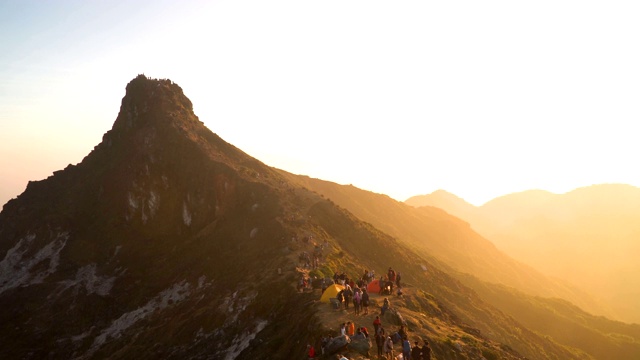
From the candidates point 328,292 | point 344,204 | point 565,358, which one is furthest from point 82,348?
point 344,204

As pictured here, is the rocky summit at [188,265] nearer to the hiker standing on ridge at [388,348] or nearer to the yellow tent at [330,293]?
the yellow tent at [330,293]

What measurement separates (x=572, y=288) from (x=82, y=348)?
201725 mm

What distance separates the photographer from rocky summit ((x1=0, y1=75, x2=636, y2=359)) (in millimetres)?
40625

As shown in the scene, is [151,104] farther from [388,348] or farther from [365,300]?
[388,348]

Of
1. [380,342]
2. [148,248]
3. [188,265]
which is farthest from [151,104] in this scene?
[380,342]

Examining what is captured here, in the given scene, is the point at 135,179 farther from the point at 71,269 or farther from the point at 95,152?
the point at 95,152

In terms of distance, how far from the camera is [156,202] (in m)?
84.3

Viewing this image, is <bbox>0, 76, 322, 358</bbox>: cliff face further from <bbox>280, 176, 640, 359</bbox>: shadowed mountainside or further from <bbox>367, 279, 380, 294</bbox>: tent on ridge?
Answer: <bbox>280, 176, 640, 359</bbox>: shadowed mountainside

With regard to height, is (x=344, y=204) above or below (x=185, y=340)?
above

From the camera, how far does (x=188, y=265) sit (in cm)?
6706

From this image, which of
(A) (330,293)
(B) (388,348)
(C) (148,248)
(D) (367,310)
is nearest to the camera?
(B) (388,348)

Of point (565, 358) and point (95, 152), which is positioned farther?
point (95, 152)

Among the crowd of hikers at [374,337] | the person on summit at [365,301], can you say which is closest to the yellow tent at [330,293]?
the crowd of hikers at [374,337]

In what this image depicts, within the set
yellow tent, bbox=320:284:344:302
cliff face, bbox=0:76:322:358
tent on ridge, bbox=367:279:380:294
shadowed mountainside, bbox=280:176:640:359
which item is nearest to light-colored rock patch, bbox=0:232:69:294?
cliff face, bbox=0:76:322:358
